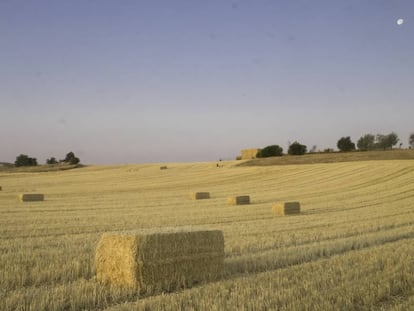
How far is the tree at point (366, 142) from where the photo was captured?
80.6 m

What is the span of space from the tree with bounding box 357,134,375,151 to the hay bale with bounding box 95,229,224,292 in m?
77.3

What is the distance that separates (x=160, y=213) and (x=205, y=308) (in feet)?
37.9

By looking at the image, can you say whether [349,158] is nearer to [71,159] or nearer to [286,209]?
[286,209]

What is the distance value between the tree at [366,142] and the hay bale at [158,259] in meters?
77.3

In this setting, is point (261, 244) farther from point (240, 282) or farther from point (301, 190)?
point (301, 190)

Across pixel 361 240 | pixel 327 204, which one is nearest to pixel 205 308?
pixel 361 240

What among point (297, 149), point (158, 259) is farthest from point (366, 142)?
point (158, 259)

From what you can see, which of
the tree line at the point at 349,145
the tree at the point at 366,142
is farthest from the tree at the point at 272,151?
the tree at the point at 366,142

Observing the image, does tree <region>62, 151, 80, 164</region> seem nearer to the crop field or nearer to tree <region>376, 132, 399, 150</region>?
tree <region>376, 132, 399, 150</region>

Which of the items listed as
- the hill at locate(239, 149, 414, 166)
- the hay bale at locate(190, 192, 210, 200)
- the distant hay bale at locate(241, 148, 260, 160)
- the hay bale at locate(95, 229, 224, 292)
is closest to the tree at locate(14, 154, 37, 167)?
the distant hay bale at locate(241, 148, 260, 160)

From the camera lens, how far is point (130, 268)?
659 cm

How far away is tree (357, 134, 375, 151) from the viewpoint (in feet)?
265

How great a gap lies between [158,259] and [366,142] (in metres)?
80.2

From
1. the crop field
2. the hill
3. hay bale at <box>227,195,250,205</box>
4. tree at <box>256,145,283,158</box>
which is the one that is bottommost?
hay bale at <box>227,195,250,205</box>
